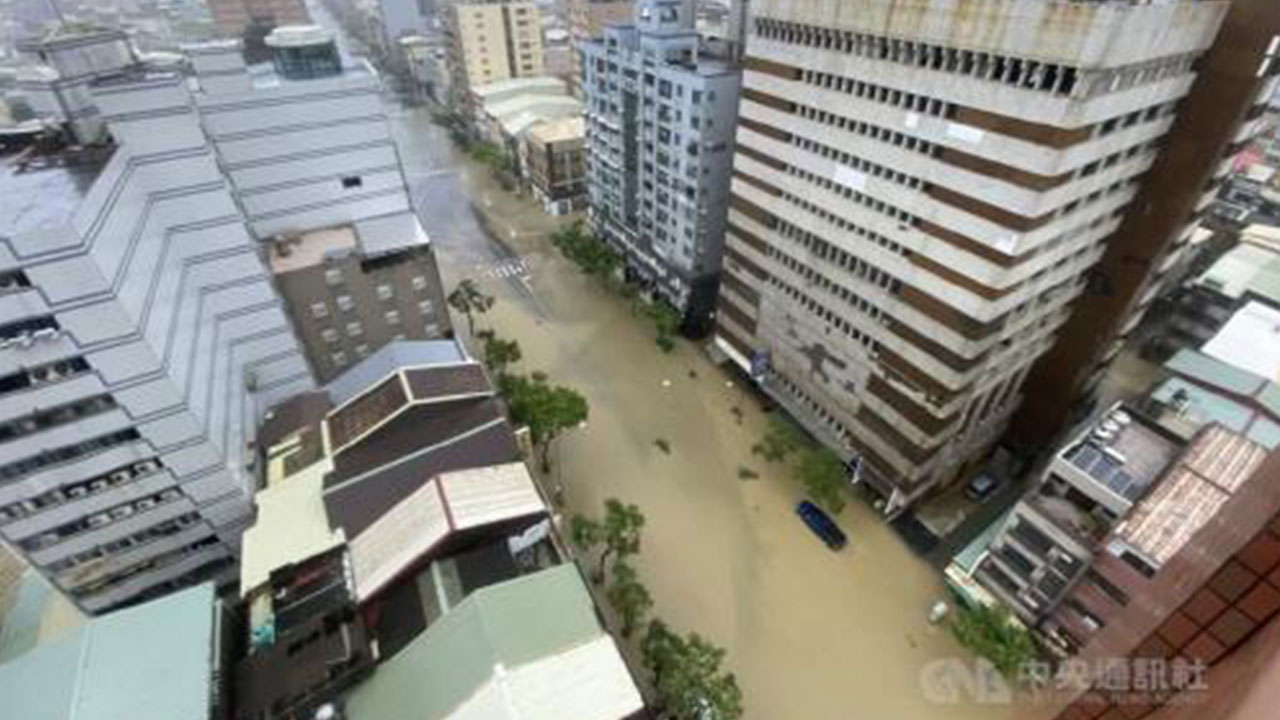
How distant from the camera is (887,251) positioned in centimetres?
3462

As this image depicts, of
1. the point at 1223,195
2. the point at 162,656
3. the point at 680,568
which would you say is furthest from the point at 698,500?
the point at 1223,195

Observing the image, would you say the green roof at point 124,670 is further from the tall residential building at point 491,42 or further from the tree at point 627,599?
the tall residential building at point 491,42

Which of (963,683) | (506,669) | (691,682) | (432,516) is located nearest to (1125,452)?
(963,683)

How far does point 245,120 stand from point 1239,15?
55733mm

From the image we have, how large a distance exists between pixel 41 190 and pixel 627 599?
109 ft

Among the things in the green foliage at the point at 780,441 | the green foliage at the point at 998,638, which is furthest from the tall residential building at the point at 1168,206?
the green foliage at the point at 998,638

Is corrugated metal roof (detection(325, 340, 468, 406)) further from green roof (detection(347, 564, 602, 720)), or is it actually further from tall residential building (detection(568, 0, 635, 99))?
tall residential building (detection(568, 0, 635, 99))

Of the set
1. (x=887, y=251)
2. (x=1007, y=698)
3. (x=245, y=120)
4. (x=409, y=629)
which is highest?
(x=245, y=120)

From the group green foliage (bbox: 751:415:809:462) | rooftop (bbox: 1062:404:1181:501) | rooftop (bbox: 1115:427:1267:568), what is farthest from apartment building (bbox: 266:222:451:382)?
rooftop (bbox: 1115:427:1267:568)

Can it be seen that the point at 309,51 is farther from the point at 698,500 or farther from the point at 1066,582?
the point at 1066,582

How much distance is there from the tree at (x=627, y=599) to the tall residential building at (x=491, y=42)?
101248 millimetres

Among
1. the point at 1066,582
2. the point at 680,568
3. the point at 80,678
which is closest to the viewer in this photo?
the point at 80,678

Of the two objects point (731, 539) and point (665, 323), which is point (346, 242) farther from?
point (731, 539)

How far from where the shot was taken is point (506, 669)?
78.1 ft
